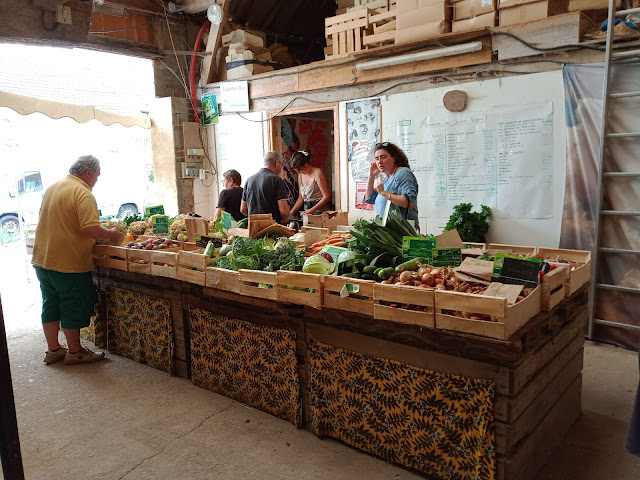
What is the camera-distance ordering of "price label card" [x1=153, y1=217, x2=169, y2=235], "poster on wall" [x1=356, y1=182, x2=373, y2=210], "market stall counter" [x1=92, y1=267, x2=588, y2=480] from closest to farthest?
"market stall counter" [x1=92, y1=267, x2=588, y2=480], "price label card" [x1=153, y1=217, x2=169, y2=235], "poster on wall" [x1=356, y1=182, x2=373, y2=210]

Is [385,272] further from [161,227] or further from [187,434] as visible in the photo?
[161,227]

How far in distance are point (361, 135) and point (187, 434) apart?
434cm

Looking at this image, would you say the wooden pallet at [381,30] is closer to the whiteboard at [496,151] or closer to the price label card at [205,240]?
the whiteboard at [496,151]

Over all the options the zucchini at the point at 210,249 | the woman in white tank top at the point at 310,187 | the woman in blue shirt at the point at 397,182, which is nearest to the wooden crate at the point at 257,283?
the zucchini at the point at 210,249

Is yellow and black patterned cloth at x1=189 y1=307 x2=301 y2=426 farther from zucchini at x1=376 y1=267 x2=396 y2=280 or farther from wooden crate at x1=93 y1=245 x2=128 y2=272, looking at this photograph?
wooden crate at x1=93 y1=245 x2=128 y2=272

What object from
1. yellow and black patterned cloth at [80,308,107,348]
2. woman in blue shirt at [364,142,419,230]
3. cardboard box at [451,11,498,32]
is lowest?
yellow and black patterned cloth at [80,308,107,348]

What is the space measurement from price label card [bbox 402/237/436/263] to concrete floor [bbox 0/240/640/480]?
1167 mm

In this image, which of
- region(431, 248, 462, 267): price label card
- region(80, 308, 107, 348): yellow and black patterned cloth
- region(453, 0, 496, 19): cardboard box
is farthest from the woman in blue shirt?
region(80, 308, 107, 348): yellow and black patterned cloth

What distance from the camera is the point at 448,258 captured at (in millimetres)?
2824

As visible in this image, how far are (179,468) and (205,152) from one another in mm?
6452

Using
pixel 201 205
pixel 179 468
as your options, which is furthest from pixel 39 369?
pixel 201 205

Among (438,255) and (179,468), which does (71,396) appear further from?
(438,255)

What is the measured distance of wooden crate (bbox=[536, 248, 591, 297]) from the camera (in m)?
2.79

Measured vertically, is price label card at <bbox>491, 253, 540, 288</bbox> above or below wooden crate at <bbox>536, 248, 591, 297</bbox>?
above
